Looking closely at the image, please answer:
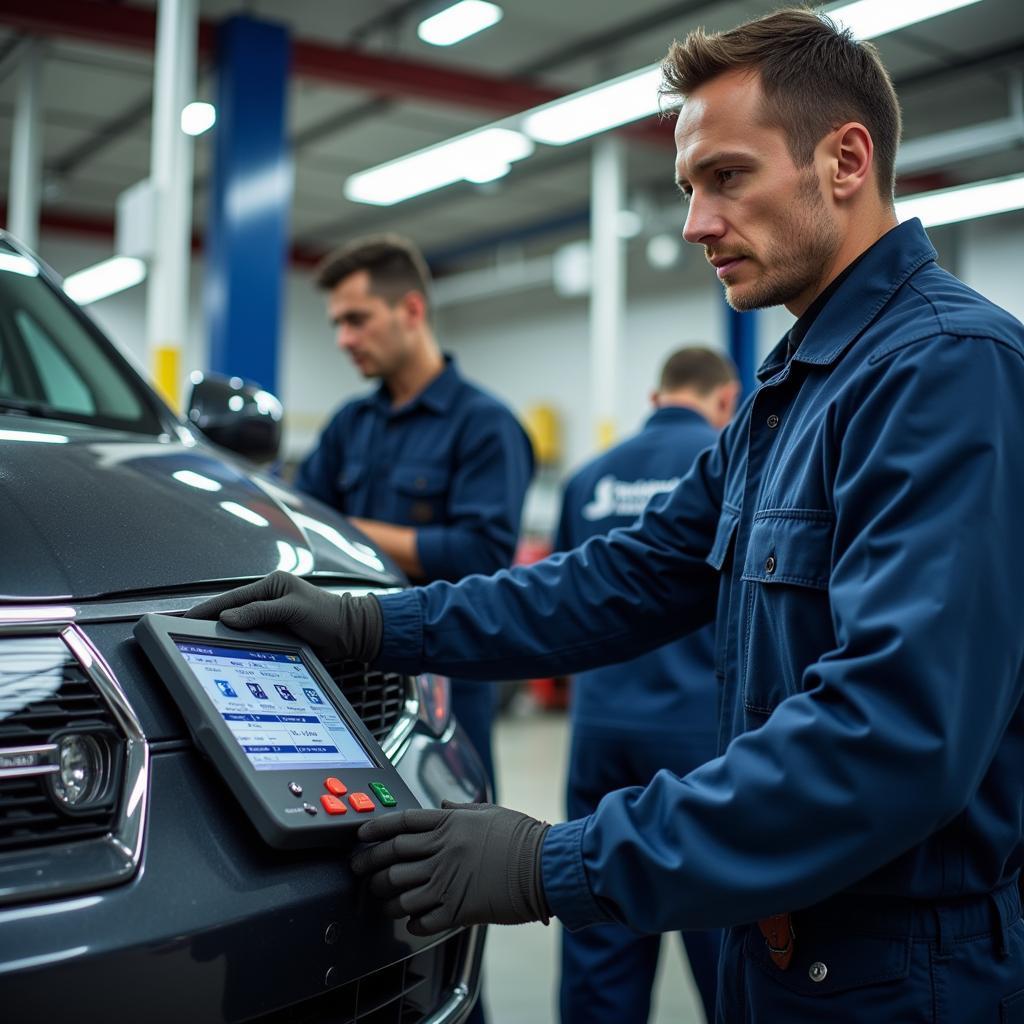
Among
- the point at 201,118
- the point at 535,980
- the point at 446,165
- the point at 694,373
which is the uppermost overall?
the point at 201,118

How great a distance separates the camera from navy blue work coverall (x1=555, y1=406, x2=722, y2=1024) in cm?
242

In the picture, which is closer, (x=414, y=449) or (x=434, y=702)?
(x=434, y=702)

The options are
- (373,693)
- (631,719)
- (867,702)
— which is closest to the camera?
(867,702)

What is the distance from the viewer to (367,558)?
66.1 inches

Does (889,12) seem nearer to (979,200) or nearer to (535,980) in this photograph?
(979,200)

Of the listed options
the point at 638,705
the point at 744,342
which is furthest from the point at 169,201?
the point at 744,342

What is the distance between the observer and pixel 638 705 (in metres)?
2.66

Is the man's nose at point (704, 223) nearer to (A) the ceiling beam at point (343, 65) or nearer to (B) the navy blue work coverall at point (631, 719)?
(B) the navy blue work coverall at point (631, 719)

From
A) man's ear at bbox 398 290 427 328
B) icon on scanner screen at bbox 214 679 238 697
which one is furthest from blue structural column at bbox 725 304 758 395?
icon on scanner screen at bbox 214 679 238 697

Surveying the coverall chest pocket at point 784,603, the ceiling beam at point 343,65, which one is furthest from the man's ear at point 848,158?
the ceiling beam at point 343,65

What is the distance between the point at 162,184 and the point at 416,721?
4.59 m

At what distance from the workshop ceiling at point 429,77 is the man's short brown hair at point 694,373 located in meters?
3.35

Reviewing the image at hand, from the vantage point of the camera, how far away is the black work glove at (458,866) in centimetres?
109

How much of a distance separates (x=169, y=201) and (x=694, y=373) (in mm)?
3273
